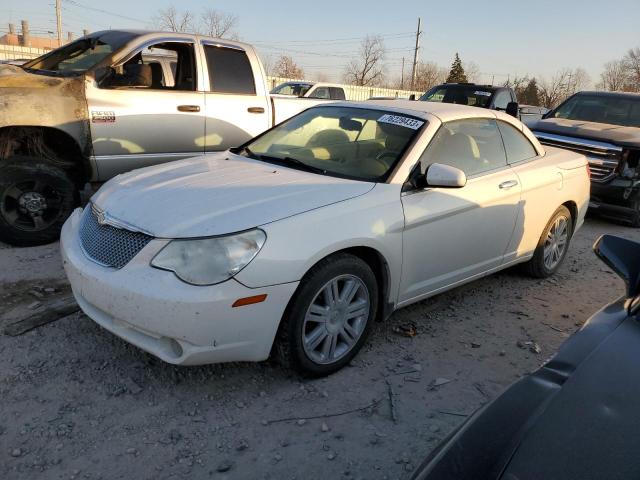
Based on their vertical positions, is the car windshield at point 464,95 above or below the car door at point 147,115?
above

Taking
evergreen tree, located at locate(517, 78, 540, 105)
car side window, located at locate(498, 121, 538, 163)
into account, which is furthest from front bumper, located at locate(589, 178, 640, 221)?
evergreen tree, located at locate(517, 78, 540, 105)

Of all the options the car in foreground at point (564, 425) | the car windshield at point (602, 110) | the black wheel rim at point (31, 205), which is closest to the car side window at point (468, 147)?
the car in foreground at point (564, 425)

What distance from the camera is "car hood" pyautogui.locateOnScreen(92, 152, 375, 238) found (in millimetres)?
2775

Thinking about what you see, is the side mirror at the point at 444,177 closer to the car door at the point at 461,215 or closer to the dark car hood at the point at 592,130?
the car door at the point at 461,215

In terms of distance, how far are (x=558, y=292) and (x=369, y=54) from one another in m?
54.3

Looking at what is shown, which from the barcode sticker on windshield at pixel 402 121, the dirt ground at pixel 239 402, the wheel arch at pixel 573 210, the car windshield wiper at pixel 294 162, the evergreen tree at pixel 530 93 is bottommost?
the dirt ground at pixel 239 402

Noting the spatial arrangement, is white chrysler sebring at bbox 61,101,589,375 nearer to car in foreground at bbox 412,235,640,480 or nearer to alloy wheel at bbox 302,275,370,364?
alloy wheel at bbox 302,275,370,364

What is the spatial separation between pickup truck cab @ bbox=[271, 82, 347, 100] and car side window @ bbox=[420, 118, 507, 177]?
10234 millimetres

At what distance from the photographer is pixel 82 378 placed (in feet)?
9.89

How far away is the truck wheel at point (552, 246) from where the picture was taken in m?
4.82

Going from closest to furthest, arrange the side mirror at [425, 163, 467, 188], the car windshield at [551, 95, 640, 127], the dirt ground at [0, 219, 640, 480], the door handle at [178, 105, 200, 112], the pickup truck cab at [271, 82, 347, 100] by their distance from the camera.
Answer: the dirt ground at [0, 219, 640, 480] < the side mirror at [425, 163, 467, 188] < the door handle at [178, 105, 200, 112] < the car windshield at [551, 95, 640, 127] < the pickup truck cab at [271, 82, 347, 100]

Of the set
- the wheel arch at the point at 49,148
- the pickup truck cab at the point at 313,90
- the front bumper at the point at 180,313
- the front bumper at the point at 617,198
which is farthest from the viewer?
the pickup truck cab at the point at 313,90

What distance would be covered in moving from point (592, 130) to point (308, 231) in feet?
21.7

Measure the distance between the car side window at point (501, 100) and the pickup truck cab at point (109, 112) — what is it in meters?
7.52
